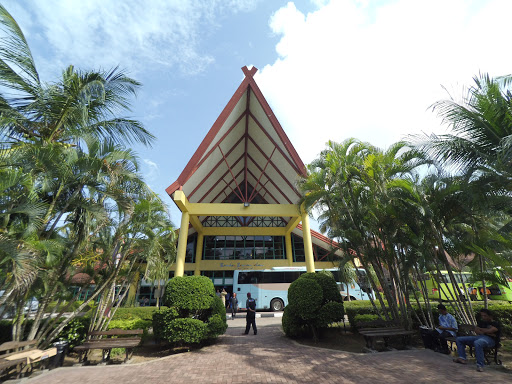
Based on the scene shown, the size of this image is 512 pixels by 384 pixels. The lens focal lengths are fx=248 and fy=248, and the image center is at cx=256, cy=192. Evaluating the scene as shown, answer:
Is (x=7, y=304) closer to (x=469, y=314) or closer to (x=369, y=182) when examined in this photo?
(x=369, y=182)

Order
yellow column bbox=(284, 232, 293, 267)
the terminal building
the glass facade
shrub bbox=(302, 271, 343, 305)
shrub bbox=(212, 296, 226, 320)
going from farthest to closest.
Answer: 1. the glass facade
2. yellow column bbox=(284, 232, 293, 267)
3. the terminal building
4. shrub bbox=(302, 271, 343, 305)
5. shrub bbox=(212, 296, 226, 320)

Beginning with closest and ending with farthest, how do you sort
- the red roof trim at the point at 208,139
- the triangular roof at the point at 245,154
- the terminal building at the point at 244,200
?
1. the red roof trim at the point at 208,139
2. the triangular roof at the point at 245,154
3. the terminal building at the point at 244,200

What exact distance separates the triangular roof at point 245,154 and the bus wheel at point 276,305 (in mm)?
6385

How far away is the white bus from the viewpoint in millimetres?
14578

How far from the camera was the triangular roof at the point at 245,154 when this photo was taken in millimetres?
13898

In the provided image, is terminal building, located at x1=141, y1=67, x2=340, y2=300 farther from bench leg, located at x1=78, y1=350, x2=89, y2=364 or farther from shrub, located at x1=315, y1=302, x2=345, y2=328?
bench leg, located at x1=78, y1=350, x2=89, y2=364

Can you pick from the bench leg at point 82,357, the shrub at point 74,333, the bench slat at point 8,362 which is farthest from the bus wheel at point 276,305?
the bench slat at point 8,362

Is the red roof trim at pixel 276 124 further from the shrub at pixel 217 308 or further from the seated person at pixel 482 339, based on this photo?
the seated person at pixel 482 339

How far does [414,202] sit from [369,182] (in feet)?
4.83

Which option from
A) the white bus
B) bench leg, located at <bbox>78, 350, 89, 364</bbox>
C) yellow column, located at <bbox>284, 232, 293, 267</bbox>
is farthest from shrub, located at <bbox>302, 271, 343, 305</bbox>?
yellow column, located at <bbox>284, 232, 293, 267</bbox>

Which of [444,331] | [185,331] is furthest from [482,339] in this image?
[185,331]

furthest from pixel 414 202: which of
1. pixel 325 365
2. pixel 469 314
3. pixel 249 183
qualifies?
pixel 249 183

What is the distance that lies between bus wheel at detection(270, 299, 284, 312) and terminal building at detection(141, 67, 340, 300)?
247 centimetres

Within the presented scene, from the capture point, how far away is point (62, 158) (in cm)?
467
